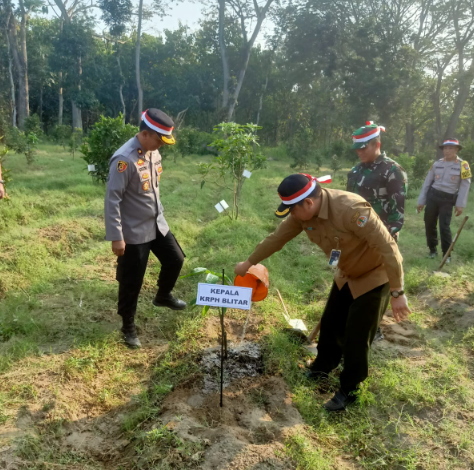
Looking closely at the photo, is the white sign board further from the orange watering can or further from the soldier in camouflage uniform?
the soldier in camouflage uniform

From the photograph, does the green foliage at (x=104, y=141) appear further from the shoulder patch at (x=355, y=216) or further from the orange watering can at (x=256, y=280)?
the shoulder patch at (x=355, y=216)

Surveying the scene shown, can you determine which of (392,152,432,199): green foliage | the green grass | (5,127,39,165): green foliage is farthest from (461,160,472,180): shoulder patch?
(5,127,39,165): green foliage

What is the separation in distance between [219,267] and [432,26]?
21.9 m

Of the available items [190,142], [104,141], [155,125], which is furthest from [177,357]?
[190,142]

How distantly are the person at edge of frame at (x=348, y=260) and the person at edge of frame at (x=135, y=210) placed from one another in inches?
34.2

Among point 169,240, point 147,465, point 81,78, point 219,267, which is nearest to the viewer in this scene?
point 147,465

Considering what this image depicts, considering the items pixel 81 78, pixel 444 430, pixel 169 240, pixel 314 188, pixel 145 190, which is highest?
pixel 81 78

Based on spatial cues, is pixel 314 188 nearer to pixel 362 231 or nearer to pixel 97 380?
pixel 362 231

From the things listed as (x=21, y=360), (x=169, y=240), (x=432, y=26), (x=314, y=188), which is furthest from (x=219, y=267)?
(x=432, y=26)

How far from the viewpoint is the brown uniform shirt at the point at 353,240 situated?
2145 mm

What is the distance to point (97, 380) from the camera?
9.00 ft

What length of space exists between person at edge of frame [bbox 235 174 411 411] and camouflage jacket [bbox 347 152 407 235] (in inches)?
41.9

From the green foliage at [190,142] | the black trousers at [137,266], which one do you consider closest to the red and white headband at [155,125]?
the black trousers at [137,266]

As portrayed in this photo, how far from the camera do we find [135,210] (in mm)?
2926
